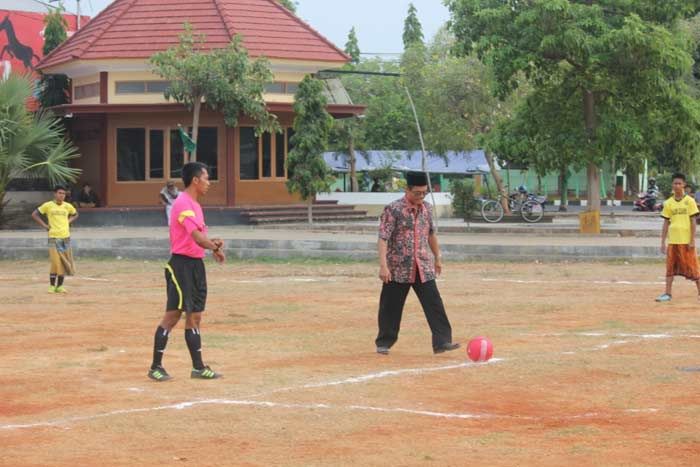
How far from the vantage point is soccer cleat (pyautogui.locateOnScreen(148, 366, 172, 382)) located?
10617 millimetres

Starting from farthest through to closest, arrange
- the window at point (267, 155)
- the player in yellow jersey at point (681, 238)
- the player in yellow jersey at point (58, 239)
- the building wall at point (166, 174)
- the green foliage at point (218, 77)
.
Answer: the window at point (267, 155), the building wall at point (166, 174), the green foliage at point (218, 77), the player in yellow jersey at point (58, 239), the player in yellow jersey at point (681, 238)

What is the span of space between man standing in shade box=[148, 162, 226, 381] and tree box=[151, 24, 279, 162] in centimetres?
2556

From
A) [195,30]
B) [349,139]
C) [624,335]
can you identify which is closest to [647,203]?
[349,139]

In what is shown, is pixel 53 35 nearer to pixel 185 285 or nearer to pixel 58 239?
pixel 58 239

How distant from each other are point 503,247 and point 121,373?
50.9ft

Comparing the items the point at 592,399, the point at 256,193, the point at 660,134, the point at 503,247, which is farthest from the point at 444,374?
the point at 256,193

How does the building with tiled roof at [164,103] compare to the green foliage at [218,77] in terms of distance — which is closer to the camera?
the green foliage at [218,77]

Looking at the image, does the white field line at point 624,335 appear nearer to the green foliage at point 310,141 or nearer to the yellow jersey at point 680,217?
the yellow jersey at point 680,217

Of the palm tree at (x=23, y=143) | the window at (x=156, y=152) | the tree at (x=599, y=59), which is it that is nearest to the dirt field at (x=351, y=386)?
the tree at (x=599, y=59)

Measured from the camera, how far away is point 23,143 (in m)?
34.5

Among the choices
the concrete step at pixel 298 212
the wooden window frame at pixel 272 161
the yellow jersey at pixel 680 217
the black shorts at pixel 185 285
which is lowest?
the concrete step at pixel 298 212

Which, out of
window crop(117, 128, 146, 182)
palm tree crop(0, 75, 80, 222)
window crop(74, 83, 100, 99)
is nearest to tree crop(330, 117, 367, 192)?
window crop(117, 128, 146, 182)

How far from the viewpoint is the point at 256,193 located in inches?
1607

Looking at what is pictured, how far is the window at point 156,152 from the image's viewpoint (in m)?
40.3
